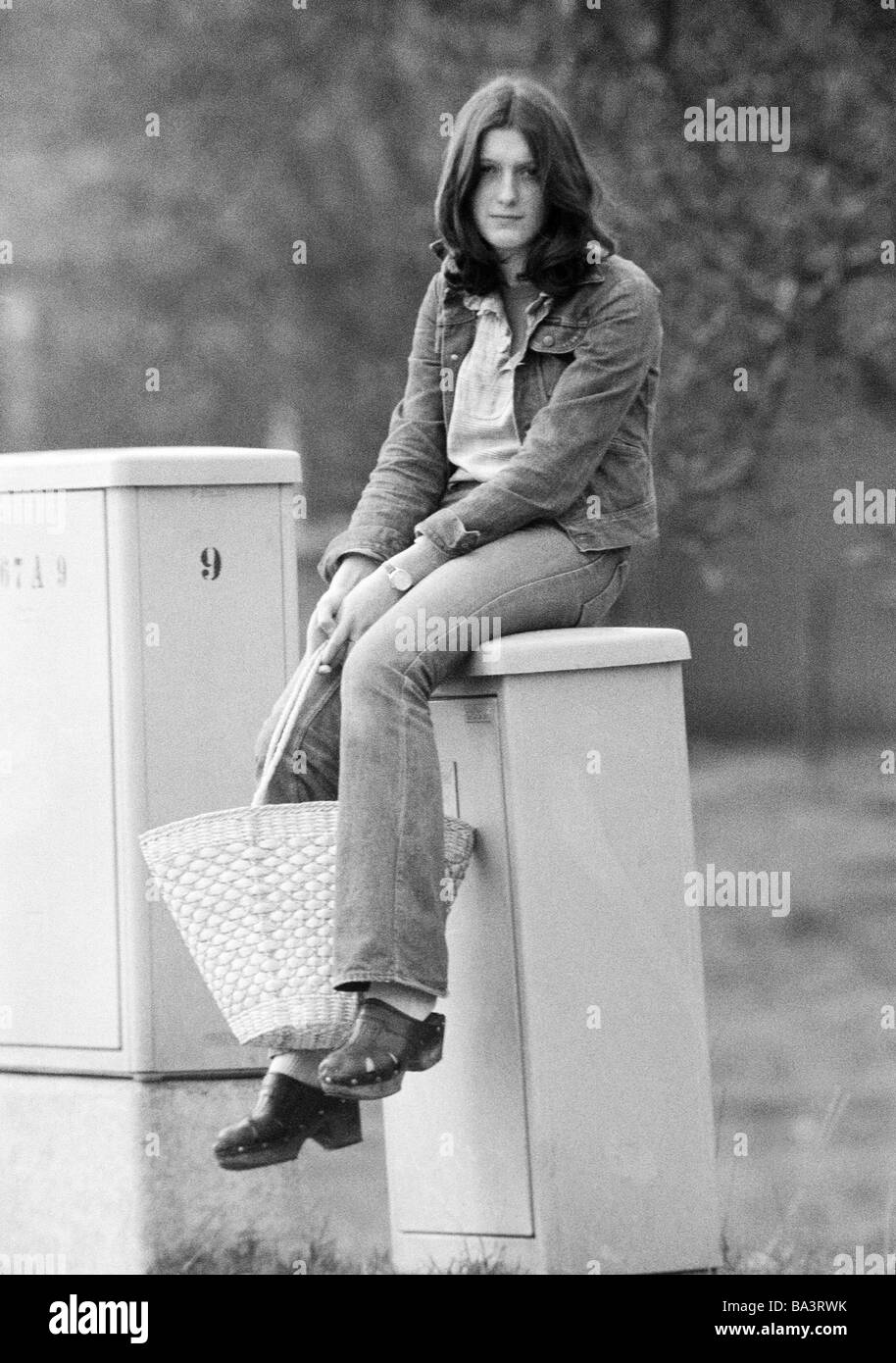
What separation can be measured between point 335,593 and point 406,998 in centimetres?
66

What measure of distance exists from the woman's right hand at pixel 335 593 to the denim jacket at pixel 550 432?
0.06 feet

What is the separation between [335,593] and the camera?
354 centimetres

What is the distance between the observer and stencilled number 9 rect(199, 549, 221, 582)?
3773 mm

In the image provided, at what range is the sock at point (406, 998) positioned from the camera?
10.5ft

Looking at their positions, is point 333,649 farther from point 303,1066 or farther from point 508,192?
point 508,192

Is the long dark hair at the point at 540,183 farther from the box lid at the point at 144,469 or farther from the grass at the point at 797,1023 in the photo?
the grass at the point at 797,1023

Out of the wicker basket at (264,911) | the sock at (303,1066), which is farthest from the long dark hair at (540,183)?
the sock at (303,1066)

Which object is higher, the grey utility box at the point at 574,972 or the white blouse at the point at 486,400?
the white blouse at the point at 486,400

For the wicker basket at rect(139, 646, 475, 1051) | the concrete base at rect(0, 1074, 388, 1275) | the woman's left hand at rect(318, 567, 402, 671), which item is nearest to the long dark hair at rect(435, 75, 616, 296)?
the woman's left hand at rect(318, 567, 402, 671)

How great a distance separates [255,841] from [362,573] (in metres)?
0.54

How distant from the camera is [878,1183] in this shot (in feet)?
18.3

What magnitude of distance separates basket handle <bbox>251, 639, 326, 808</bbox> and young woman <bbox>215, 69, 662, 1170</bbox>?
2cm

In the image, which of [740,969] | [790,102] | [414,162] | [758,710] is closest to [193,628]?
[790,102]

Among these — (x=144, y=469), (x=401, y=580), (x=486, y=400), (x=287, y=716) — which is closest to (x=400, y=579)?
(x=401, y=580)
